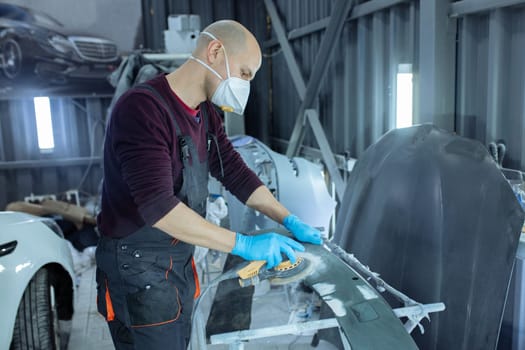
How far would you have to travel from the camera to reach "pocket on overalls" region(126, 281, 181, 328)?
180 centimetres

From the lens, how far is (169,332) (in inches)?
72.0

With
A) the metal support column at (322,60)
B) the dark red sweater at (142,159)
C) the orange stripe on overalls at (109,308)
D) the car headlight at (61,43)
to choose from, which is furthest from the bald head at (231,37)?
the car headlight at (61,43)

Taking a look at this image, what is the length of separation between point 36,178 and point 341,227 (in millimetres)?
5864

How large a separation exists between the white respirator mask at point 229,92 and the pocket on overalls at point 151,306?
758mm

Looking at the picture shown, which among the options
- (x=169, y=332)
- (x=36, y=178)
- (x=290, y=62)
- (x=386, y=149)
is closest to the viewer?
(x=169, y=332)

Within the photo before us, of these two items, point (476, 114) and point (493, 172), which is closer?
point (493, 172)

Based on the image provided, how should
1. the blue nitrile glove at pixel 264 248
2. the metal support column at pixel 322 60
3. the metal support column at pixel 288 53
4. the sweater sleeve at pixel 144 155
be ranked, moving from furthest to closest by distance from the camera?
the metal support column at pixel 288 53, the metal support column at pixel 322 60, the blue nitrile glove at pixel 264 248, the sweater sleeve at pixel 144 155

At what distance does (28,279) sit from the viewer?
259cm

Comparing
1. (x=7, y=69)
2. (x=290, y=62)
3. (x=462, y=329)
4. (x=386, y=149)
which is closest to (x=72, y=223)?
(x=7, y=69)

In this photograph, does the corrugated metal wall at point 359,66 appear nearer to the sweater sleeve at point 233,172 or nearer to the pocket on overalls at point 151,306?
the sweater sleeve at point 233,172

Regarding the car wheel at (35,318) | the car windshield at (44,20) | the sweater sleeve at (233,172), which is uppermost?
the car windshield at (44,20)

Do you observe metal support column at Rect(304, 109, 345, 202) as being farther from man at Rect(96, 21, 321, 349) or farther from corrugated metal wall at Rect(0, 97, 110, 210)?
corrugated metal wall at Rect(0, 97, 110, 210)

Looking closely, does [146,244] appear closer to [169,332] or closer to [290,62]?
[169,332]

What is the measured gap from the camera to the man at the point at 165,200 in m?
1.62
